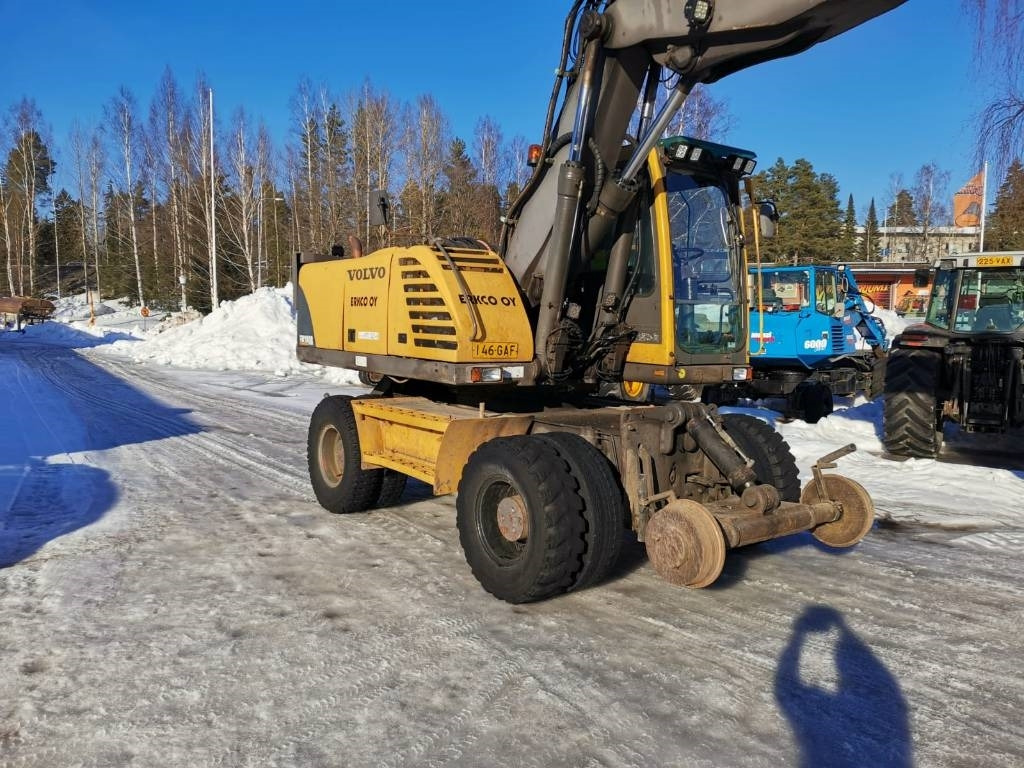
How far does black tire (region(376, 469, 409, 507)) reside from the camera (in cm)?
708

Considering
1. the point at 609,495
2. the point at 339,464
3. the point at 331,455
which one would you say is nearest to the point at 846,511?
the point at 609,495

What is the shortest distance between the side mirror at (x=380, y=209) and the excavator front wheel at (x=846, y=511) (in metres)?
3.93

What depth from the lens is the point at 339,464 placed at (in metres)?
7.32

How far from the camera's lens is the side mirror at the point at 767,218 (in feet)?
18.7

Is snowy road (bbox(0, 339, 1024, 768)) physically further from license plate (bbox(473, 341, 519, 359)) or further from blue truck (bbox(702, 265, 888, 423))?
blue truck (bbox(702, 265, 888, 423))

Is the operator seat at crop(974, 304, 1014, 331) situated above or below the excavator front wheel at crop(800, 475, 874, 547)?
above

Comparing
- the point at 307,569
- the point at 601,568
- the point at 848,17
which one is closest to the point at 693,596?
the point at 601,568

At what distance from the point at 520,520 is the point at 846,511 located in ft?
7.09

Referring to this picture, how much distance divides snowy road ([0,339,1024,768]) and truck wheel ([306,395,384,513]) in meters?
0.20

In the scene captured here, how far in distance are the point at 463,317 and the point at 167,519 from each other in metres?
3.49

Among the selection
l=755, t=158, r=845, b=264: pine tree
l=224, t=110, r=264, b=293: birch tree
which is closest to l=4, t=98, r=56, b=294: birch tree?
l=224, t=110, r=264, b=293: birch tree

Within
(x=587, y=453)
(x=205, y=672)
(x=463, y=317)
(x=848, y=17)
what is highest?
(x=848, y=17)

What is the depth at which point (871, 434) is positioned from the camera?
433 inches

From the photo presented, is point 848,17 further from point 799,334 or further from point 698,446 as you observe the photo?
point 799,334
